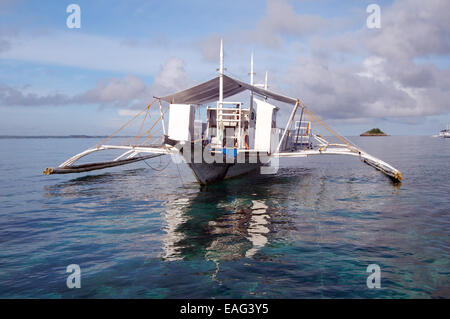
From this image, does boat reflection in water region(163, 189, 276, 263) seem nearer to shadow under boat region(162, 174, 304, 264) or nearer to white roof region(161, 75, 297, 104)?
shadow under boat region(162, 174, 304, 264)

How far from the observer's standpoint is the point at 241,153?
22078 millimetres

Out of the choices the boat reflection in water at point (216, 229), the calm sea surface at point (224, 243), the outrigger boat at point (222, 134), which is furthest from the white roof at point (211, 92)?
the boat reflection in water at point (216, 229)

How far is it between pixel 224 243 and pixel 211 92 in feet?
55.7

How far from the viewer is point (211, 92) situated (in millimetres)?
25016

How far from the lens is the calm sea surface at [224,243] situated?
292 inches

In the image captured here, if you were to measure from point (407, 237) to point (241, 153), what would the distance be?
12.8 meters

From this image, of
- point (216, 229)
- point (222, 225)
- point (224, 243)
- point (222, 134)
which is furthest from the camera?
point (222, 134)

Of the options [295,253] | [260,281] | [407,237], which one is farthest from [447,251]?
[260,281]

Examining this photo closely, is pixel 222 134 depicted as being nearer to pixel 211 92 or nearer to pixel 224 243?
pixel 211 92

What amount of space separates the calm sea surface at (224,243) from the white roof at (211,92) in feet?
26.6

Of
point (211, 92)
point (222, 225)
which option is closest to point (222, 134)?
point (211, 92)

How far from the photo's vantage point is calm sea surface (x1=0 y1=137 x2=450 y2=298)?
7414 millimetres

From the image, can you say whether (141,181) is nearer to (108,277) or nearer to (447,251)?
(108,277)

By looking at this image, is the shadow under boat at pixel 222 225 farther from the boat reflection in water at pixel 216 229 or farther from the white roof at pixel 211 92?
the white roof at pixel 211 92
